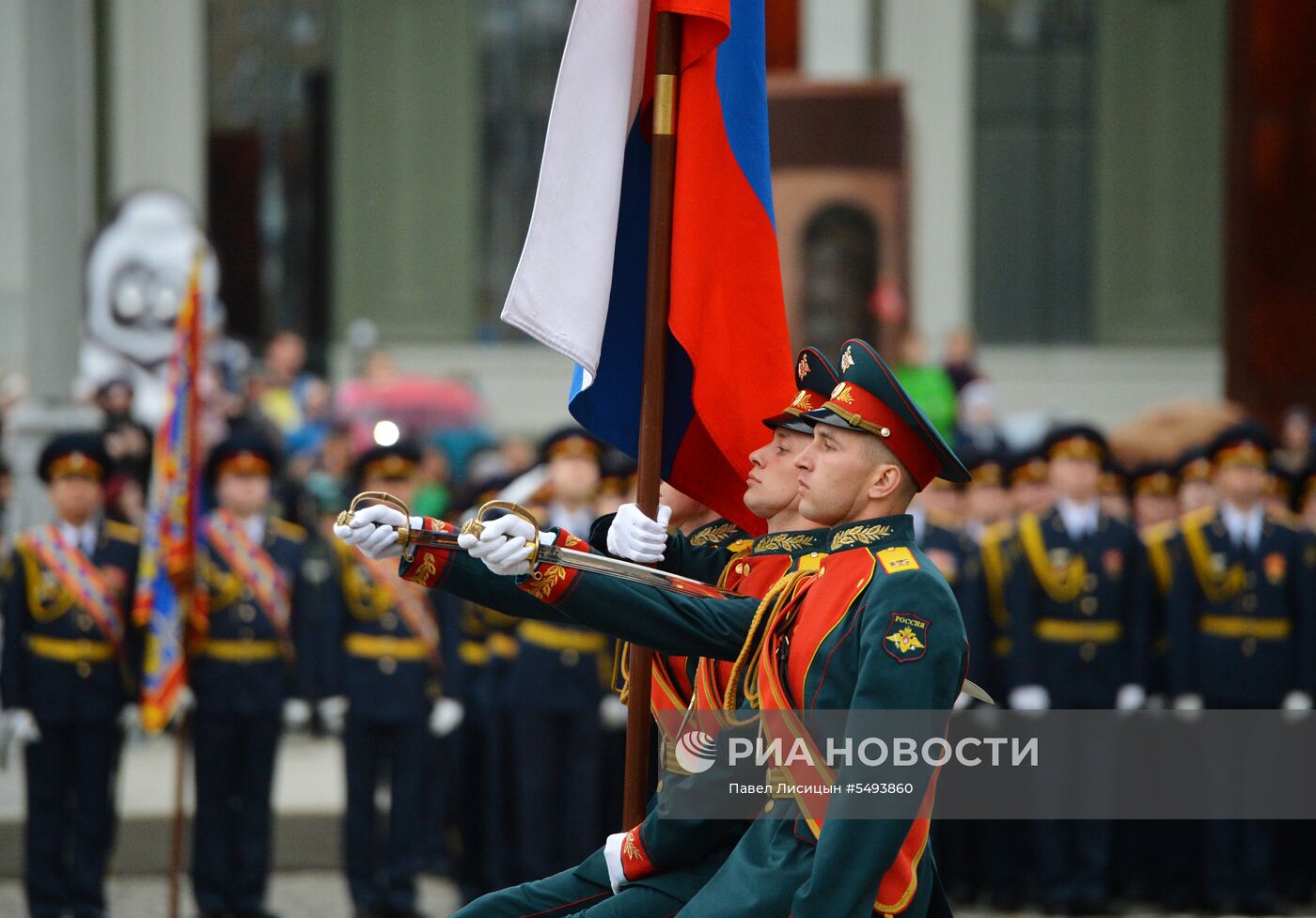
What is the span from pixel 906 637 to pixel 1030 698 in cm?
488

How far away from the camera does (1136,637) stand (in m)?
8.30

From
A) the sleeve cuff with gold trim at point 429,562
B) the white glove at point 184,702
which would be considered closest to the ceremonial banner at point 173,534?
the white glove at point 184,702

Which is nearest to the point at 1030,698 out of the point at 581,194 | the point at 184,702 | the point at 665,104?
the point at 184,702

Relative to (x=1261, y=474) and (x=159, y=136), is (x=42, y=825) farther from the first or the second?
(x=159, y=136)

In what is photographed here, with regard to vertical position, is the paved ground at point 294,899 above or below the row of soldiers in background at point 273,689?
below

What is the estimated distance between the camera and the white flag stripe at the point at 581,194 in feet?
13.7

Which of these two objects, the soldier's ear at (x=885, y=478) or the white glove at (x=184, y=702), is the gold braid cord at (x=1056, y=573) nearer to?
the white glove at (x=184, y=702)

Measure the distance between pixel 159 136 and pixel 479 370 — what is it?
3.60 m

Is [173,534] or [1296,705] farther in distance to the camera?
[1296,705]

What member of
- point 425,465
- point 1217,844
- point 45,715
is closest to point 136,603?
point 45,715

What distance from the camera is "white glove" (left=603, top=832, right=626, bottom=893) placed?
3828mm

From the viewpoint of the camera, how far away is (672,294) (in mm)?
4156

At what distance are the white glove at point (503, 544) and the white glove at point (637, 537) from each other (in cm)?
48

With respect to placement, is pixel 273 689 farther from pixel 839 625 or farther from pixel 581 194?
pixel 839 625
